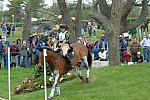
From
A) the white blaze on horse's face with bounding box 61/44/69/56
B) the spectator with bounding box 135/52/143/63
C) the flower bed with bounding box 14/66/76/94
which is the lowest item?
the flower bed with bounding box 14/66/76/94

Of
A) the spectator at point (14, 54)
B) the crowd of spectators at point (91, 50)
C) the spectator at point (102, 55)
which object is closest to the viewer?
the crowd of spectators at point (91, 50)

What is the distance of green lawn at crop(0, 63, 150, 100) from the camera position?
1456cm

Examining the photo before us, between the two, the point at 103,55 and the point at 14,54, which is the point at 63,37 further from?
the point at 14,54

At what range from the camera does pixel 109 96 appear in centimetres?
1447

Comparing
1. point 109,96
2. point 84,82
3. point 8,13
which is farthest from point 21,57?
point 8,13

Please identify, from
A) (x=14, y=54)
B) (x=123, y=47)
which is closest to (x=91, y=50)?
(x=123, y=47)

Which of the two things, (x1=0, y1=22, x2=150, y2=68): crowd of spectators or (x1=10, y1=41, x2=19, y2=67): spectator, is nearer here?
(x1=0, y1=22, x2=150, y2=68): crowd of spectators

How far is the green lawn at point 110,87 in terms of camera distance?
47.8 ft

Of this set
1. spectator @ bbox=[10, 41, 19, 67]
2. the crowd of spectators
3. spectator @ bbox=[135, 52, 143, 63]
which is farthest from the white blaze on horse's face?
spectator @ bbox=[10, 41, 19, 67]

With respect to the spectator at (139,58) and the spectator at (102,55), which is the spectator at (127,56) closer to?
the spectator at (139,58)

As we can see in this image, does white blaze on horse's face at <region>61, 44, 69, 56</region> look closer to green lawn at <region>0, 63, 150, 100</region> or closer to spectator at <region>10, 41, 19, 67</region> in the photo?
green lawn at <region>0, 63, 150, 100</region>

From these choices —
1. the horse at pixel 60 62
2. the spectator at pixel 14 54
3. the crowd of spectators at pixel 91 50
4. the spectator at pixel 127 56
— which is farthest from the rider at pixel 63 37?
the spectator at pixel 14 54

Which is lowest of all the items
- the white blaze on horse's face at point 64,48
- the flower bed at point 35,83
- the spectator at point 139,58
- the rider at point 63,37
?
the flower bed at point 35,83

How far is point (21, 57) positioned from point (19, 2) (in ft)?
31.9
